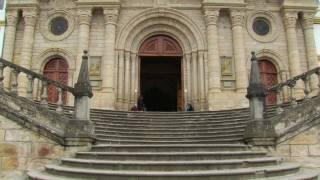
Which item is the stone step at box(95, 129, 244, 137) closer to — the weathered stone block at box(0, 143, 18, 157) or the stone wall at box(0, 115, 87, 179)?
the stone wall at box(0, 115, 87, 179)

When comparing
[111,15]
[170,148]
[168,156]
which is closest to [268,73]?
[111,15]

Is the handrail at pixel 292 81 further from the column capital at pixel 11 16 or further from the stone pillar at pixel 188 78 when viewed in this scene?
the column capital at pixel 11 16

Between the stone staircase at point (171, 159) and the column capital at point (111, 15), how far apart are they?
7.40 metres

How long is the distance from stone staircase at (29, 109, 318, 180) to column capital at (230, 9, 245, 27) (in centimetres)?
761

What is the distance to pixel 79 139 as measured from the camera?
8.75 m

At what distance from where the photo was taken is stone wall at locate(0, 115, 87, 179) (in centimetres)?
844

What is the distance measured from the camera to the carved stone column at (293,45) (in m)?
17.2

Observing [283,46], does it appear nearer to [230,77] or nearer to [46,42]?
[230,77]

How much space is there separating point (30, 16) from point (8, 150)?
1048cm

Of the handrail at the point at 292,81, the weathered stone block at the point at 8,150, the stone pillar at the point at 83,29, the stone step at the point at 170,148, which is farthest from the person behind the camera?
the stone pillar at the point at 83,29

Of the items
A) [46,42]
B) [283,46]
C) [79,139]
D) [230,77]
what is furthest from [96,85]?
[283,46]

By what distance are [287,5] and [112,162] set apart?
14062mm

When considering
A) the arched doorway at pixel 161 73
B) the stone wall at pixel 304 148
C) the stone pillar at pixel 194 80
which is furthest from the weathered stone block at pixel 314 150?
the arched doorway at pixel 161 73

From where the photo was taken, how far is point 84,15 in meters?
17.2
